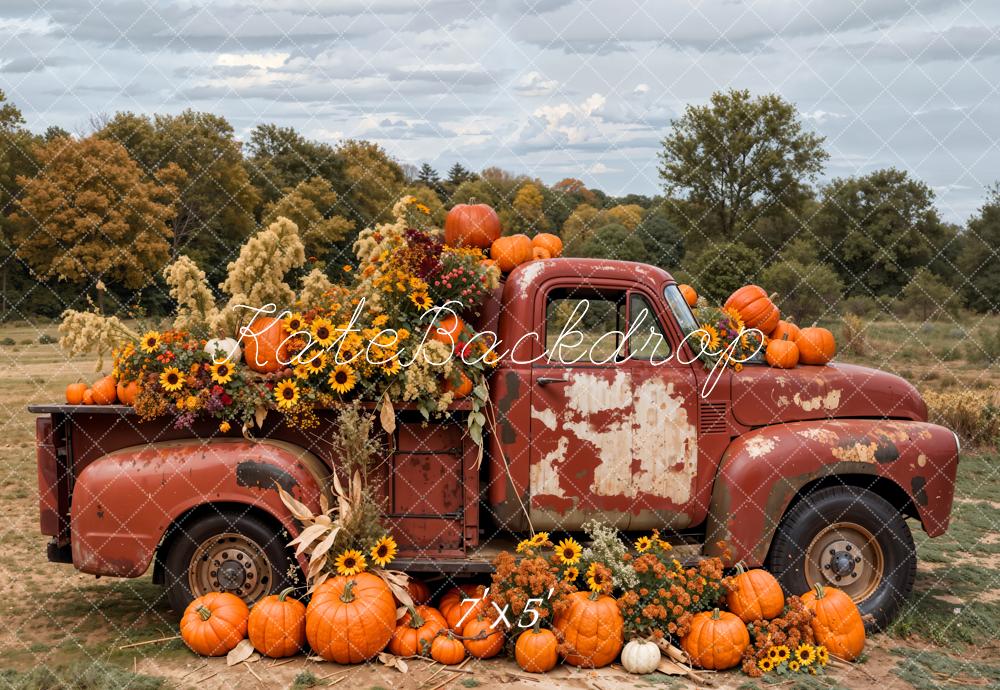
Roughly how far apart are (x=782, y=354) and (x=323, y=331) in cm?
318

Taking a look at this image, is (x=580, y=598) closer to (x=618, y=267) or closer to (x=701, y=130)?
(x=618, y=267)

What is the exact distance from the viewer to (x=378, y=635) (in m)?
6.27

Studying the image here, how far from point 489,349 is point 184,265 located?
2327mm

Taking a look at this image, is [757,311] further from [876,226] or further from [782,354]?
[876,226]

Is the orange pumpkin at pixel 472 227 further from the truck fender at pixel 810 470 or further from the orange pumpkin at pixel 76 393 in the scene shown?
the orange pumpkin at pixel 76 393

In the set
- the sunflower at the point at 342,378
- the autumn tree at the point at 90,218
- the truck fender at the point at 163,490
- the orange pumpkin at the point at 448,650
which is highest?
the autumn tree at the point at 90,218

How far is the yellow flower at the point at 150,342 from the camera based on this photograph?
664cm

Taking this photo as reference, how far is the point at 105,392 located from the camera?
674 cm

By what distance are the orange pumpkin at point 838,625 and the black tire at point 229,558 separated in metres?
3.32

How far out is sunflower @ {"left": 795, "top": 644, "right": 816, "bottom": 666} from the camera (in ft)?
20.7

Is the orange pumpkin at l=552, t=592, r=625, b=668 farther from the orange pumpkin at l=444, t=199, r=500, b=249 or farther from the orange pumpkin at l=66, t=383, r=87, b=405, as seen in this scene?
the orange pumpkin at l=66, t=383, r=87, b=405

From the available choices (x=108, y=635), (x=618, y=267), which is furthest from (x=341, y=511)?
(x=618, y=267)

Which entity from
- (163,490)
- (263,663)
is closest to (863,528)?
(263,663)

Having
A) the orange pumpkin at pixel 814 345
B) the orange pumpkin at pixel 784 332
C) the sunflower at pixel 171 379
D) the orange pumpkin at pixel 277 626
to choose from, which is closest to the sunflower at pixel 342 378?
the sunflower at pixel 171 379
